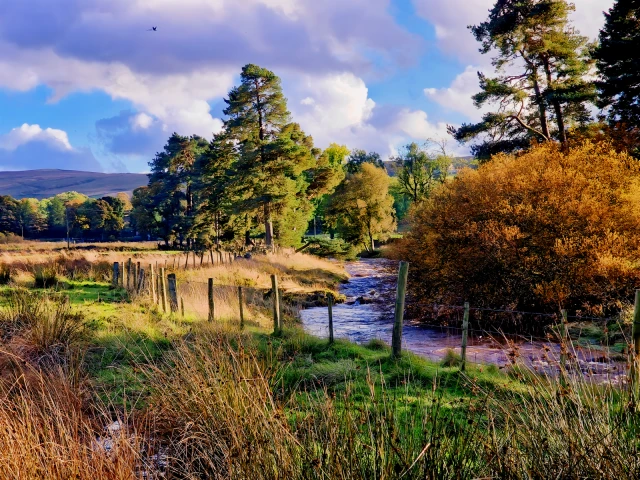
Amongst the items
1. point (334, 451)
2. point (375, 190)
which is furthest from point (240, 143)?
point (334, 451)

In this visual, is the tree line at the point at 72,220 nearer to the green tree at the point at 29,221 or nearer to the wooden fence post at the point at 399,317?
the green tree at the point at 29,221

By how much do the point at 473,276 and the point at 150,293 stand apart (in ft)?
32.2

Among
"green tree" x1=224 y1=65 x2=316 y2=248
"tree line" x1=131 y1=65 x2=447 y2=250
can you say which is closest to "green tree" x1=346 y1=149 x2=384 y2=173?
"tree line" x1=131 y1=65 x2=447 y2=250

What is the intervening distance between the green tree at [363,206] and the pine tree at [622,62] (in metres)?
28.7

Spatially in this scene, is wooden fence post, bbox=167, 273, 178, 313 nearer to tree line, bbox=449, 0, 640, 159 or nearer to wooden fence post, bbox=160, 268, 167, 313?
wooden fence post, bbox=160, 268, 167, 313

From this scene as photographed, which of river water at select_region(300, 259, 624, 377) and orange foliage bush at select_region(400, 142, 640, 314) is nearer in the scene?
river water at select_region(300, 259, 624, 377)


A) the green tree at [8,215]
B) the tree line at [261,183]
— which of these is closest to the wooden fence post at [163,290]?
the tree line at [261,183]

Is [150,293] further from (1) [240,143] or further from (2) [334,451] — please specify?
(1) [240,143]

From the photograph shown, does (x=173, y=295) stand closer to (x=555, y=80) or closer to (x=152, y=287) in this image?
(x=152, y=287)

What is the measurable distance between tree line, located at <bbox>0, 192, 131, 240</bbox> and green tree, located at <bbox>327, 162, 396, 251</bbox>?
4016cm

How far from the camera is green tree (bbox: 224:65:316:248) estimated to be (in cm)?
3266

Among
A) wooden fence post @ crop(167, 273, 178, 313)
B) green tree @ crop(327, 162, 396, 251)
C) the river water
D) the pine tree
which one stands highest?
the pine tree

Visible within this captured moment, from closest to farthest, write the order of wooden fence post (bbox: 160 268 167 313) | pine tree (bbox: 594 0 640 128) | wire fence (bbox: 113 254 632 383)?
wire fence (bbox: 113 254 632 383)
wooden fence post (bbox: 160 268 167 313)
pine tree (bbox: 594 0 640 128)

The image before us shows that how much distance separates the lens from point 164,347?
844 centimetres
